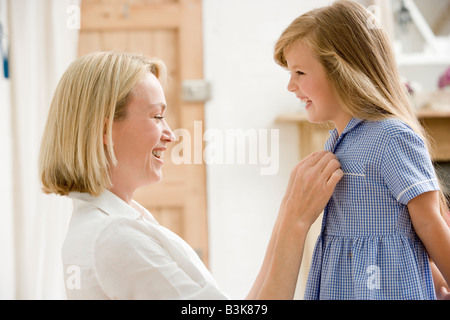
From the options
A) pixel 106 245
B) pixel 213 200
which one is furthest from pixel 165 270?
pixel 213 200

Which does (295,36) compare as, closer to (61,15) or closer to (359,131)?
(359,131)

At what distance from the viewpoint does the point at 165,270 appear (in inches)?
26.7

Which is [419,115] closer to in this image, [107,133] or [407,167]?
[407,167]

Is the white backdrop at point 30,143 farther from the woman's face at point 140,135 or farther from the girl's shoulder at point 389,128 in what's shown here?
the girl's shoulder at point 389,128

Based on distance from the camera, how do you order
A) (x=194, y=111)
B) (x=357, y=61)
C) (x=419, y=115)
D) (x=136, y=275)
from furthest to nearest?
1. (x=194, y=111)
2. (x=419, y=115)
3. (x=357, y=61)
4. (x=136, y=275)

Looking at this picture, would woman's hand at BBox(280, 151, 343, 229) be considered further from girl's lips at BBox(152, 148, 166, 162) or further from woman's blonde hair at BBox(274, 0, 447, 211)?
girl's lips at BBox(152, 148, 166, 162)

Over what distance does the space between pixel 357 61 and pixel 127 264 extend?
430mm

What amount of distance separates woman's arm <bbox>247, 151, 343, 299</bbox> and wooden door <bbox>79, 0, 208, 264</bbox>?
1525 mm

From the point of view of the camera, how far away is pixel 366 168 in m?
0.75

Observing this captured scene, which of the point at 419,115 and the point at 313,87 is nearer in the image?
the point at 313,87

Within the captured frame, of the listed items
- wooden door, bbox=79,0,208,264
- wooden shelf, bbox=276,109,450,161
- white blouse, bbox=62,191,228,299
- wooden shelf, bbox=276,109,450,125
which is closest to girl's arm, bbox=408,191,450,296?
white blouse, bbox=62,191,228,299

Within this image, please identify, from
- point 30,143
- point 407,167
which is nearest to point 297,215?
point 407,167

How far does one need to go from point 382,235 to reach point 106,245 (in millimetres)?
367
